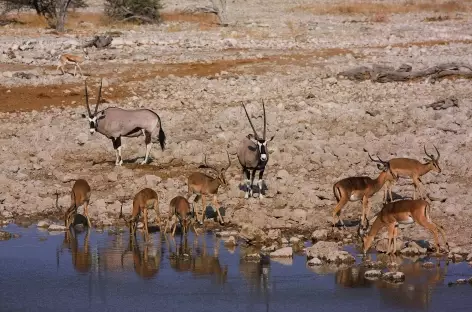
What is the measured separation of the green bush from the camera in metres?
45.4

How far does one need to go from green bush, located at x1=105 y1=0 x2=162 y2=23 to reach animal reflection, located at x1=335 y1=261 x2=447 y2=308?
112ft

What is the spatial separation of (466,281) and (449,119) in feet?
28.8

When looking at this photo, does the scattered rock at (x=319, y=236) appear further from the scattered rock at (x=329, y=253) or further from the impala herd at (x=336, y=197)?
the scattered rock at (x=329, y=253)

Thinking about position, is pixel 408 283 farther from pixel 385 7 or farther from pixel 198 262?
pixel 385 7

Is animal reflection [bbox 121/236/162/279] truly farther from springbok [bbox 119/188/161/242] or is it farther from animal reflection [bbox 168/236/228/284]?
springbok [bbox 119/188/161/242]

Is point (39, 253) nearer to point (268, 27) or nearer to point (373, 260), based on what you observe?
point (373, 260)

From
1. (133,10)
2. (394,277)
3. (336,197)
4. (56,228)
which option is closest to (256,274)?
(394,277)

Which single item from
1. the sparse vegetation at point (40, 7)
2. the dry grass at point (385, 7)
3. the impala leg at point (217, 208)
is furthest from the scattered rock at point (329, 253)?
the dry grass at point (385, 7)

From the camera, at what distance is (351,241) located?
518 inches

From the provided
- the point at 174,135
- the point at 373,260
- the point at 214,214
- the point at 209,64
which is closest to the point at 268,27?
the point at 209,64

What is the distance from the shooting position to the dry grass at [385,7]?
172 feet

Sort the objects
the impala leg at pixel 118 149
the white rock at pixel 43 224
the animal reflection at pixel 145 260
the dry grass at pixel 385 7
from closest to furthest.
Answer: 1. the animal reflection at pixel 145 260
2. the white rock at pixel 43 224
3. the impala leg at pixel 118 149
4. the dry grass at pixel 385 7

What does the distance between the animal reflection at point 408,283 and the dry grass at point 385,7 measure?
40585mm

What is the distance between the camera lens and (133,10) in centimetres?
4647
